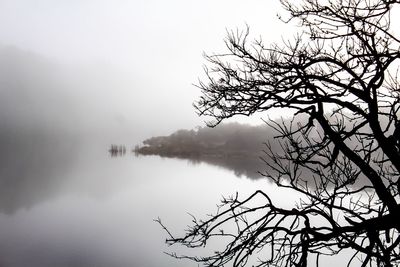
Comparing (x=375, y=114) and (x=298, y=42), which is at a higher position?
(x=298, y=42)

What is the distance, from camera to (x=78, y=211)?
29.2m

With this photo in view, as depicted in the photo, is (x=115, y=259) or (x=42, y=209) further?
(x=42, y=209)

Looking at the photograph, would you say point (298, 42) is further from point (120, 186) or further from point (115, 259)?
point (120, 186)

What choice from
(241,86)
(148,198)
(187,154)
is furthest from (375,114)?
(187,154)

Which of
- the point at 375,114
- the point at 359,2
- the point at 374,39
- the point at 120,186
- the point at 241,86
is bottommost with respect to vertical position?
the point at 120,186

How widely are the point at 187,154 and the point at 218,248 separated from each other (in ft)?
449

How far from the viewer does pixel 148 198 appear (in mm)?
36094

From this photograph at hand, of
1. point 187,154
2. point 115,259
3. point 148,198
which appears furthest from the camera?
point 187,154

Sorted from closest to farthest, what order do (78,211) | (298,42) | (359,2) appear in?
(359,2), (298,42), (78,211)

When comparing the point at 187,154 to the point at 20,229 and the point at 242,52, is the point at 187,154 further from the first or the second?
the point at 242,52

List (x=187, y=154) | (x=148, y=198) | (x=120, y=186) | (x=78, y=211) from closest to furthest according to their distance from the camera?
(x=78, y=211)
(x=148, y=198)
(x=120, y=186)
(x=187, y=154)

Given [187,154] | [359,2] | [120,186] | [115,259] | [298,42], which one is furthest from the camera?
[187,154]

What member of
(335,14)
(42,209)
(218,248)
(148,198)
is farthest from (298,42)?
(148,198)

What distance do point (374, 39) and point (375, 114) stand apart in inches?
30.1
